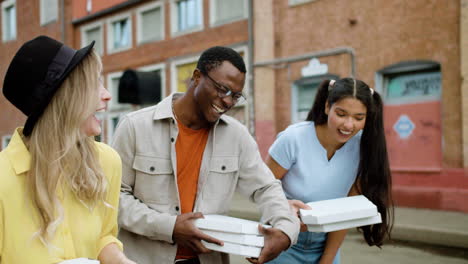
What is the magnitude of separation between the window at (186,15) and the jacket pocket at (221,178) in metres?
12.9

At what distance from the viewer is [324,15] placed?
37.1 ft

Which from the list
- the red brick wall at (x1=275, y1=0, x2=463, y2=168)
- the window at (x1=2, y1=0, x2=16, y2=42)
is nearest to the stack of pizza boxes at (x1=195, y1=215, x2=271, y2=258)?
the red brick wall at (x1=275, y1=0, x2=463, y2=168)

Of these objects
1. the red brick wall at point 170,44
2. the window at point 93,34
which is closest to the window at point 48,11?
the window at point 93,34

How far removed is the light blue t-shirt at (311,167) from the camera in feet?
9.04

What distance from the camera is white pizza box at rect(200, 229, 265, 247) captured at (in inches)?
79.0

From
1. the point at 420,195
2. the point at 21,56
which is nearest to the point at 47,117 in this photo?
the point at 21,56

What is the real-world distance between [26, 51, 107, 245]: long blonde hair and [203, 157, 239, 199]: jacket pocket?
2.23ft

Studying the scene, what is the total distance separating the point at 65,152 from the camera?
4.99 feet

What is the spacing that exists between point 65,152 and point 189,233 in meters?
0.73

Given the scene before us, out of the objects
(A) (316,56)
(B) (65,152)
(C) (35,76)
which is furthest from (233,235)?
(A) (316,56)

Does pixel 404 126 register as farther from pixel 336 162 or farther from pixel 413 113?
pixel 336 162

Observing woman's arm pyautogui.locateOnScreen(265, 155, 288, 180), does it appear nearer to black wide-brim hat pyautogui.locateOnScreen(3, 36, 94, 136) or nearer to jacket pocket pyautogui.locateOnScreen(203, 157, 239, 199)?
jacket pocket pyautogui.locateOnScreen(203, 157, 239, 199)

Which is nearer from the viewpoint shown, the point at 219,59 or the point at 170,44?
the point at 219,59

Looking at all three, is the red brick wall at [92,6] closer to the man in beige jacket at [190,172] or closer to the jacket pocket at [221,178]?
the man in beige jacket at [190,172]
